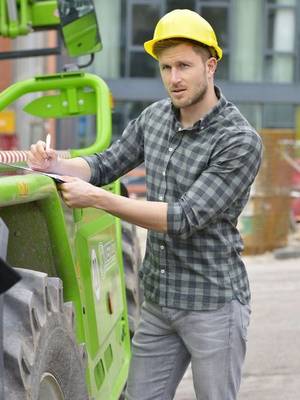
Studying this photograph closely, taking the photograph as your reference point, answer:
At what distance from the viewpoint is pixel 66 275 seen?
11.4 ft

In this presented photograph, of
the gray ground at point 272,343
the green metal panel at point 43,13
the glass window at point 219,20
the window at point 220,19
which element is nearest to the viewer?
the gray ground at point 272,343

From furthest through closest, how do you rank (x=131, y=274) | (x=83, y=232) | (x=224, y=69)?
1. (x=224, y=69)
2. (x=131, y=274)
3. (x=83, y=232)

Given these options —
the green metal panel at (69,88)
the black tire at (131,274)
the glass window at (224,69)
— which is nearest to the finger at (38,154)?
the green metal panel at (69,88)

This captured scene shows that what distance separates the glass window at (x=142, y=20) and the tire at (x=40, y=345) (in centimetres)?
3084

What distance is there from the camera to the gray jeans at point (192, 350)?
3.62 metres

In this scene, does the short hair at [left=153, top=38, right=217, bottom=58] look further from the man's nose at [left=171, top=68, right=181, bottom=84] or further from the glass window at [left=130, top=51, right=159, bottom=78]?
the glass window at [left=130, top=51, right=159, bottom=78]

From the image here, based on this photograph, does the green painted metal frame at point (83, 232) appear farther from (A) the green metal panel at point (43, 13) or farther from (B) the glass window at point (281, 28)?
(B) the glass window at point (281, 28)

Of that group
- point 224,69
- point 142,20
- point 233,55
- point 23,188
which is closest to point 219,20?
point 233,55

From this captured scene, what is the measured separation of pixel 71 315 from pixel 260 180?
11.2 m

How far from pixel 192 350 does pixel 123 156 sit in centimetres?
87

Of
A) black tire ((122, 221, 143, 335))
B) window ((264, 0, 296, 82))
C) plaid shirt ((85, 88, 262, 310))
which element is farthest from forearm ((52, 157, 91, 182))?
window ((264, 0, 296, 82))

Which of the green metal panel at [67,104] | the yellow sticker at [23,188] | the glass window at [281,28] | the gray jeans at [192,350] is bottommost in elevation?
the glass window at [281,28]

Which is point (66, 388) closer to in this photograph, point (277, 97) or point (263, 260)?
point (263, 260)

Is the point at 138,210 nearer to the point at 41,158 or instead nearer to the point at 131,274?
the point at 41,158
